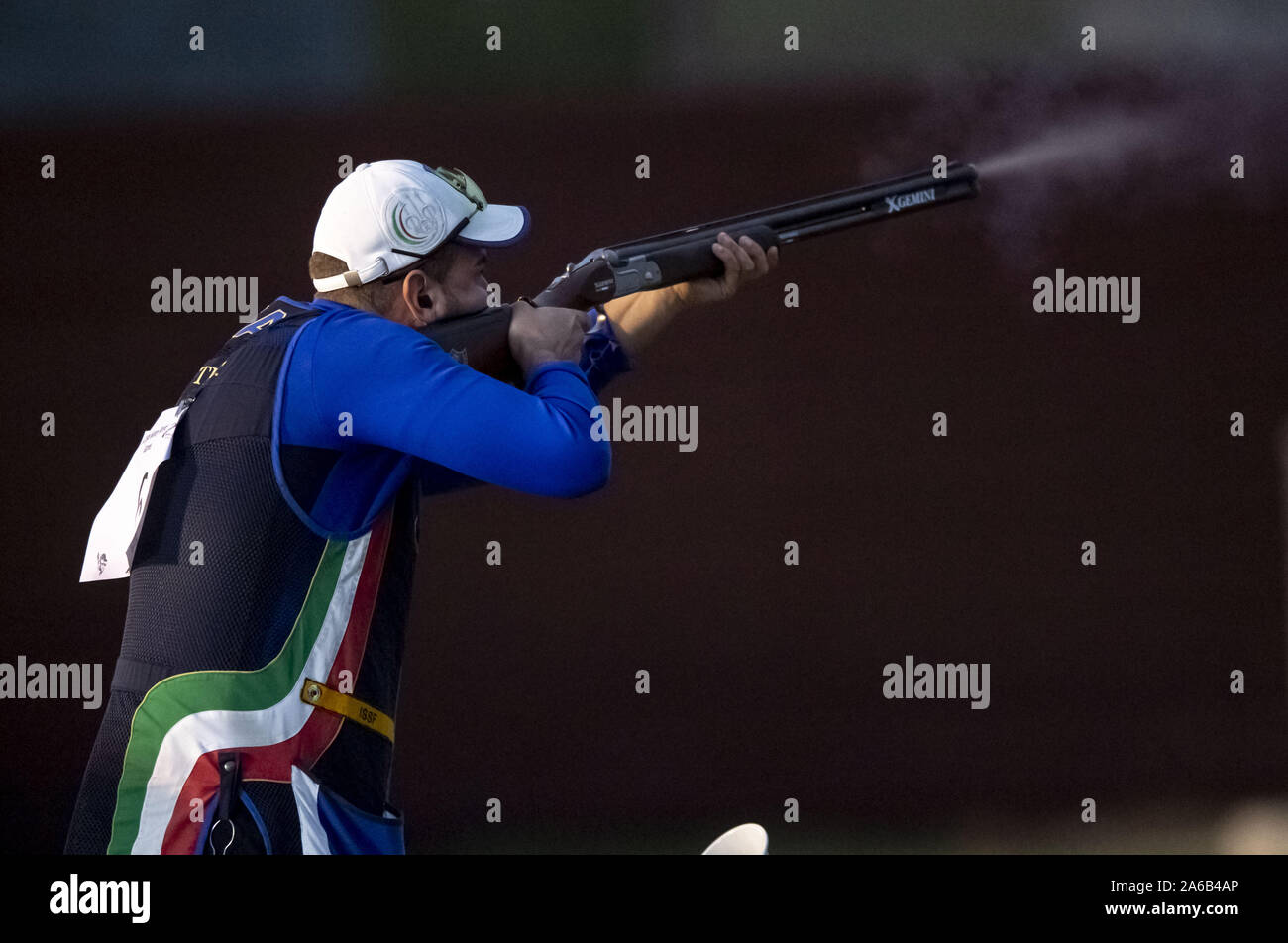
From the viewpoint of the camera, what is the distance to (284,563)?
2268 mm

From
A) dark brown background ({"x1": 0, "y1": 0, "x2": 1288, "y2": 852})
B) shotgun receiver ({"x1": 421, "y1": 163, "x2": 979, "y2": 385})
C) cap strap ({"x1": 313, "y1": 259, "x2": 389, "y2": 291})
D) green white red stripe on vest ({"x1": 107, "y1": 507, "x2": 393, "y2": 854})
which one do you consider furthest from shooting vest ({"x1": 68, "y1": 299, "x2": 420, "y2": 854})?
dark brown background ({"x1": 0, "y1": 0, "x2": 1288, "y2": 852})

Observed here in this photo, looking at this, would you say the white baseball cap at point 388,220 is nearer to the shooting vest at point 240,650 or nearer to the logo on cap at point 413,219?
the logo on cap at point 413,219

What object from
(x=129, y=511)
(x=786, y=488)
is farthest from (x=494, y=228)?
(x=786, y=488)

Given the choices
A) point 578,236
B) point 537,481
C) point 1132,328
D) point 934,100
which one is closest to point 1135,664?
point 1132,328

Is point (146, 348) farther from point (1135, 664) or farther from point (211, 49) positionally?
point (1135, 664)

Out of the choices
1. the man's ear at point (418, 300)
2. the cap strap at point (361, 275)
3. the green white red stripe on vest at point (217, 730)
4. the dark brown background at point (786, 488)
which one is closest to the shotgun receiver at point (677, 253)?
the man's ear at point (418, 300)

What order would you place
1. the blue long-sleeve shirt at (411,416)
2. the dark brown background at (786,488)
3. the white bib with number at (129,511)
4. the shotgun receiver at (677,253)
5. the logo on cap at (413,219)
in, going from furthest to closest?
the dark brown background at (786,488) < the shotgun receiver at (677,253) < the logo on cap at (413,219) < the white bib with number at (129,511) < the blue long-sleeve shirt at (411,416)

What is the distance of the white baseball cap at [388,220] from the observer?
96.7 inches

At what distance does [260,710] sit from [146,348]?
296cm

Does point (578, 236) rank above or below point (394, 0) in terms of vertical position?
below

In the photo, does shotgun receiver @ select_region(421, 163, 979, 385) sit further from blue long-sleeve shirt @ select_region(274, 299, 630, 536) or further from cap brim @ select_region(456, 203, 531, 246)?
blue long-sleeve shirt @ select_region(274, 299, 630, 536)

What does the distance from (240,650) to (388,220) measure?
0.77 meters

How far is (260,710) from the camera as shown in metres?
2.26

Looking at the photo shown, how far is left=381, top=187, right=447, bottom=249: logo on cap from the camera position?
8.05 feet
